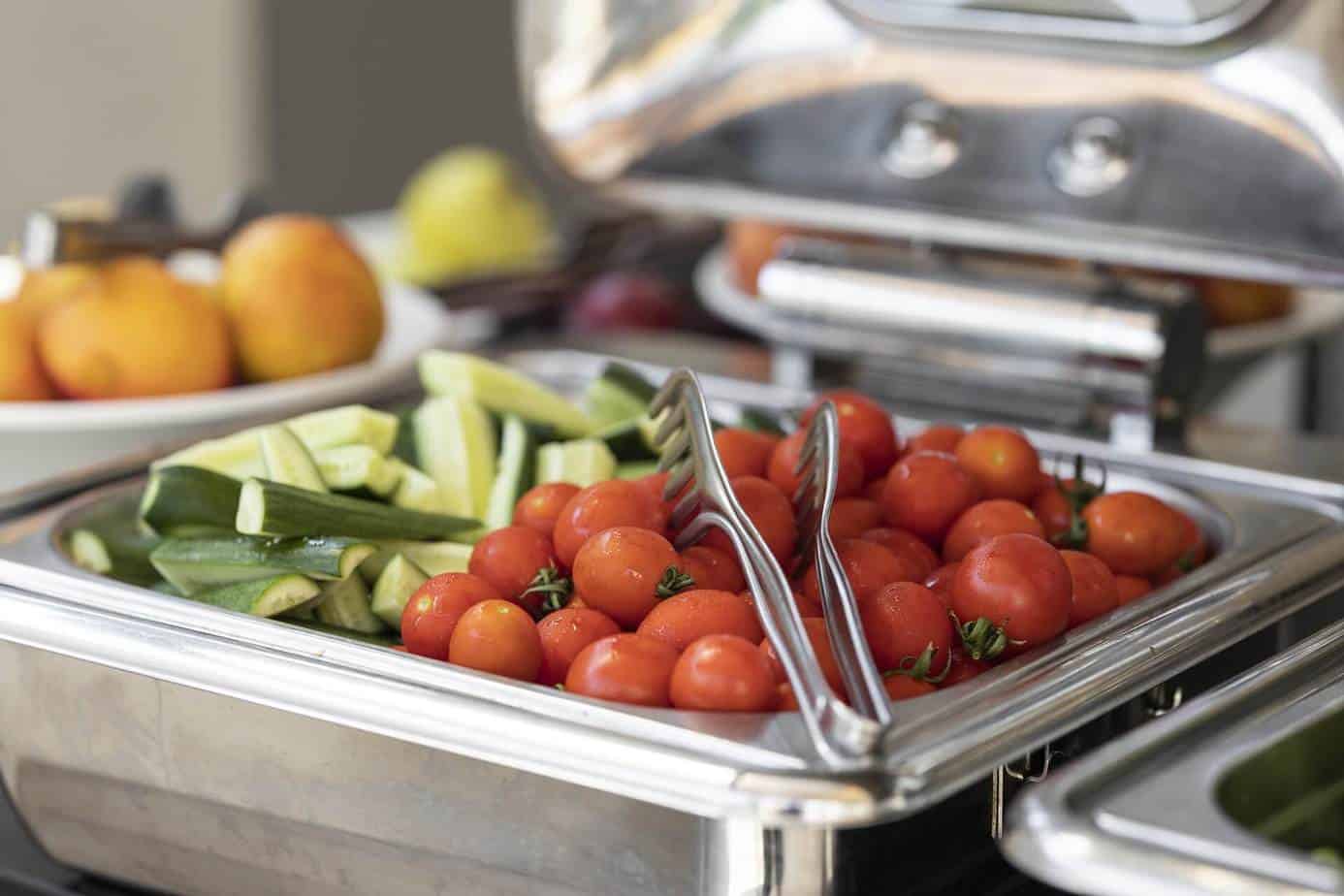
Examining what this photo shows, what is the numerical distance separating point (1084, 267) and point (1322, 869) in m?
0.71

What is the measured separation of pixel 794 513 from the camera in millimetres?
814

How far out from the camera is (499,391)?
3.31ft

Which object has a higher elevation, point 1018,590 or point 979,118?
point 979,118

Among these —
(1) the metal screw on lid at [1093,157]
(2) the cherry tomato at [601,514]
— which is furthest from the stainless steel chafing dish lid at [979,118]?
(2) the cherry tomato at [601,514]

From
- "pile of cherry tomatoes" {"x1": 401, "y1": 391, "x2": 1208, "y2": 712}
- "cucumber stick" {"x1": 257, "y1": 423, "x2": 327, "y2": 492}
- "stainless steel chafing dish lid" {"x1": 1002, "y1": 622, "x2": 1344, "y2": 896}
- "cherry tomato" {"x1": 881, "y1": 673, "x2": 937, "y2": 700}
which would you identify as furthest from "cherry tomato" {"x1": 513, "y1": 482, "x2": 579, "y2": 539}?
"stainless steel chafing dish lid" {"x1": 1002, "y1": 622, "x2": 1344, "y2": 896}

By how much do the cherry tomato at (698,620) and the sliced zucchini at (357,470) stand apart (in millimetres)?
230

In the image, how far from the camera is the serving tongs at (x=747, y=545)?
594 mm

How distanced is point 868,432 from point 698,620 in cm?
25

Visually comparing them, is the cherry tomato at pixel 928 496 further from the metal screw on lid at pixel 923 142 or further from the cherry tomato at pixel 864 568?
the metal screw on lid at pixel 923 142

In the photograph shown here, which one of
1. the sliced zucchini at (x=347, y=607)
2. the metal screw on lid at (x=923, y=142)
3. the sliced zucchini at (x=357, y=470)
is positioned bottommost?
the sliced zucchini at (x=347, y=607)

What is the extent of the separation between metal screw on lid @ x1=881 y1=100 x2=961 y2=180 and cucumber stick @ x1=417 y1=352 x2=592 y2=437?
0.27 m

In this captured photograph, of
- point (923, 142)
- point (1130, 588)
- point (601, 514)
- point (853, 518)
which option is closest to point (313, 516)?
point (601, 514)

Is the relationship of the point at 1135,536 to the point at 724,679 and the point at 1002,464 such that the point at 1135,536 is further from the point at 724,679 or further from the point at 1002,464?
the point at 724,679

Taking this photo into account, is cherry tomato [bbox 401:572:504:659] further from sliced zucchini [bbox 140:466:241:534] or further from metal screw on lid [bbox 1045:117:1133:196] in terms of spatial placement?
metal screw on lid [bbox 1045:117:1133:196]
